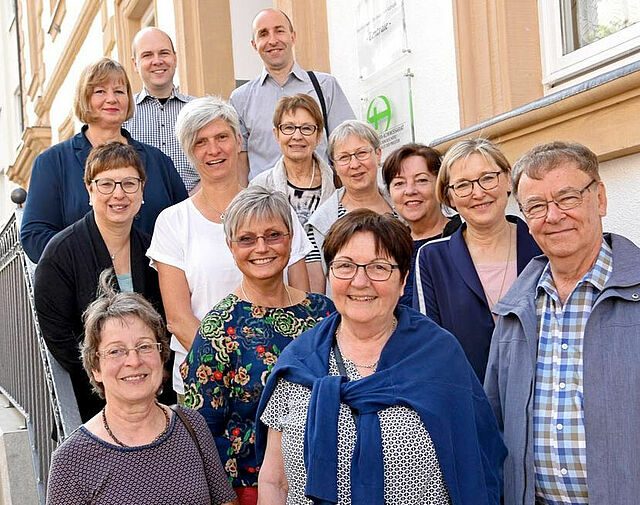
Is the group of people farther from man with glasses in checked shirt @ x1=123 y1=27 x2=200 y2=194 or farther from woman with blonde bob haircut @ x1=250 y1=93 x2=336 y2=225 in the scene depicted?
man with glasses in checked shirt @ x1=123 y1=27 x2=200 y2=194

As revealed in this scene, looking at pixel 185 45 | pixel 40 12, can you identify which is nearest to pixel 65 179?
pixel 185 45

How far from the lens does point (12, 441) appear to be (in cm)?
530

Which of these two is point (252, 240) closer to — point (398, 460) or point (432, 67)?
point (398, 460)

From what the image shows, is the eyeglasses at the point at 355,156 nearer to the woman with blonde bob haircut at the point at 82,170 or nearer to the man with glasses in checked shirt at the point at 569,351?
the woman with blonde bob haircut at the point at 82,170

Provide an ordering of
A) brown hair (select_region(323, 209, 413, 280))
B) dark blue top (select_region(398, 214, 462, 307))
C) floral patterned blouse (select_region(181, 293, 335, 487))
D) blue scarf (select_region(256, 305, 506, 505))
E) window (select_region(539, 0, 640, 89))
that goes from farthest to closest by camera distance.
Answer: window (select_region(539, 0, 640, 89))
dark blue top (select_region(398, 214, 462, 307))
floral patterned blouse (select_region(181, 293, 335, 487))
brown hair (select_region(323, 209, 413, 280))
blue scarf (select_region(256, 305, 506, 505))

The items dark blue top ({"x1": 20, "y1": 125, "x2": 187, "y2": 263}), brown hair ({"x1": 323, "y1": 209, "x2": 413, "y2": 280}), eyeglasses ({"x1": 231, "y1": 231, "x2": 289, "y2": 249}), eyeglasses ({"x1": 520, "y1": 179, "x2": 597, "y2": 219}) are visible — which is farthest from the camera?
dark blue top ({"x1": 20, "y1": 125, "x2": 187, "y2": 263})

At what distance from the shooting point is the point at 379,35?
530cm

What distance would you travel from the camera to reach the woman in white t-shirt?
3514 mm

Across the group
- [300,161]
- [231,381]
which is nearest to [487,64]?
[300,161]

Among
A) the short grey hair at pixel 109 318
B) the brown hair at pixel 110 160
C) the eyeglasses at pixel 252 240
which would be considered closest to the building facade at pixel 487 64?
the eyeglasses at pixel 252 240

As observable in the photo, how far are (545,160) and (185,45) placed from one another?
250 inches

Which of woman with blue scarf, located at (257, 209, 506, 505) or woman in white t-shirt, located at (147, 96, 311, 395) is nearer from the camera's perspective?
woman with blue scarf, located at (257, 209, 506, 505)

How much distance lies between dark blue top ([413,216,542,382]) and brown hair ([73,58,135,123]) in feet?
5.98

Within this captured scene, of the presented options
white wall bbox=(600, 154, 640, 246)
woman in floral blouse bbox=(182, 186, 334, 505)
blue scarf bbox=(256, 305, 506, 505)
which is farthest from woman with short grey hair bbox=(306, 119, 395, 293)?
blue scarf bbox=(256, 305, 506, 505)
